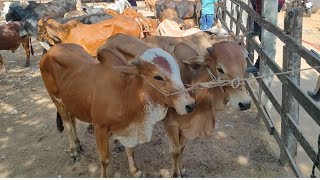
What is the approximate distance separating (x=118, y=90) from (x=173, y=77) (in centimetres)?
63

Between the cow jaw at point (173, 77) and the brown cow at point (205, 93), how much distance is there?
42cm

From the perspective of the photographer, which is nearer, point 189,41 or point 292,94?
point 292,94

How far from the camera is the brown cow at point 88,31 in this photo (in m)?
6.22

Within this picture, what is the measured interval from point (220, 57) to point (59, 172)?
224cm

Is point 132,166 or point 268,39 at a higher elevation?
point 268,39

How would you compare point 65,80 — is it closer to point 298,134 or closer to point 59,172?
point 59,172

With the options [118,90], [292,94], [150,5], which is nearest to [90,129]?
[118,90]

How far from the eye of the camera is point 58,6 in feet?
36.8

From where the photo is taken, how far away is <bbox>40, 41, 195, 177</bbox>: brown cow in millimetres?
2971

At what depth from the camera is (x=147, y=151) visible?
4508 mm

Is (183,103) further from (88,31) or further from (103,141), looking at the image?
(88,31)

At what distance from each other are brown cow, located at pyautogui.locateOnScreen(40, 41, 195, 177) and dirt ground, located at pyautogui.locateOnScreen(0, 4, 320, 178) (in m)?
0.74

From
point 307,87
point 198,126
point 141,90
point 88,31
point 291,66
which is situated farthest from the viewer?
point 307,87

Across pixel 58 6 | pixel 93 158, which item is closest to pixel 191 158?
pixel 93 158
